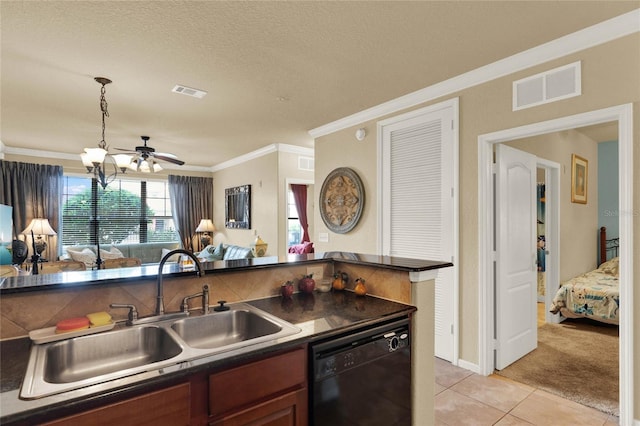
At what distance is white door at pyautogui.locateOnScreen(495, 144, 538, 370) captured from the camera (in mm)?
2977

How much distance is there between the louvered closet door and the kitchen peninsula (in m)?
1.35

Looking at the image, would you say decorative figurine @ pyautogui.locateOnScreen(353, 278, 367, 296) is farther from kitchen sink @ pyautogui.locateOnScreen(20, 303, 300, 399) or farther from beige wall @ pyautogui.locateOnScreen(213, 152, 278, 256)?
beige wall @ pyautogui.locateOnScreen(213, 152, 278, 256)

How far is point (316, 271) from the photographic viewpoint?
2244mm

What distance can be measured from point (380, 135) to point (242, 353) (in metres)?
3.17

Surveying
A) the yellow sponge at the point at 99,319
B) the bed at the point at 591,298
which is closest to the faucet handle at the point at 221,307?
the yellow sponge at the point at 99,319

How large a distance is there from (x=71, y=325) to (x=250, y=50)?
2.13m

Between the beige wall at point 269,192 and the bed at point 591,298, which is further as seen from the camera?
the beige wall at point 269,192

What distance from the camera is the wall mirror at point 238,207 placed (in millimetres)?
6680

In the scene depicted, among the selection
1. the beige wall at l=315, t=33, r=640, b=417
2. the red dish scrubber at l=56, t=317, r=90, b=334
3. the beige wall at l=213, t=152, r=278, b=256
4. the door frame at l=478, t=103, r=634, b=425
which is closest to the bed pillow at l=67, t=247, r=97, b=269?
the beige wall at l=213, t=152, r=278, b=256

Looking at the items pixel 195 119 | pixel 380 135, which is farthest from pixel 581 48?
pixel 195 119

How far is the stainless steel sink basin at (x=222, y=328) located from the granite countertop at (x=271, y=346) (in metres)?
0.08

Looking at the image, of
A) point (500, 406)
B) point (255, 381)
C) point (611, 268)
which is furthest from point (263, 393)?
point (611, 268)

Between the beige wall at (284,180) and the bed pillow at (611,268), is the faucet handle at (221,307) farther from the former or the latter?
the bed pillow at (611,268)

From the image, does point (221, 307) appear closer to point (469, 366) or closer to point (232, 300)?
point (232, 300)
